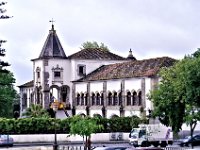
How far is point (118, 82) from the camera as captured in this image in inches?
3521

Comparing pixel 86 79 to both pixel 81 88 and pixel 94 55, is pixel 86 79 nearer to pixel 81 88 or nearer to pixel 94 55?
pixel 81 88

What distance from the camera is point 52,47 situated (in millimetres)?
100125

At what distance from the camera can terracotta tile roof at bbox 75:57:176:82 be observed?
8447cm

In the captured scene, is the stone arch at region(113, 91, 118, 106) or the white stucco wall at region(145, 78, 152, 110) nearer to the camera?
the white stucco wall at region(145, 78, 152, 110)

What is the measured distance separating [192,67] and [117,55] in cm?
→ 4948

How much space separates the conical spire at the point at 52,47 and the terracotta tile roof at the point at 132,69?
5366 mm

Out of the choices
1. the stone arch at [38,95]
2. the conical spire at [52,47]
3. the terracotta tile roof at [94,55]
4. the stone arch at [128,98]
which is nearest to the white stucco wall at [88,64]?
the terracotta tile roof at [94,55]

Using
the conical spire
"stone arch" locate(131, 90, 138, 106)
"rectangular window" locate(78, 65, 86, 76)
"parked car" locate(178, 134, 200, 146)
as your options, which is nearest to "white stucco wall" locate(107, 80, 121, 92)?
"stone arch" locate(131, 90, 138, 106)

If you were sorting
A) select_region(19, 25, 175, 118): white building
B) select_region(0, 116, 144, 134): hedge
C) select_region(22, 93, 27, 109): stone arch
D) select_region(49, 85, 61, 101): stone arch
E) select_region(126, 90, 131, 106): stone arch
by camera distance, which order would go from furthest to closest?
select_region(22, 93, 27, 109): stone arch → select_region(49, 85, 61, 101): stone arch → select_region(19, 25, 175, 118): white building → select_region(126, 90, 131, 106): stone arch → select_region(0, 116, 144, 134): hedge

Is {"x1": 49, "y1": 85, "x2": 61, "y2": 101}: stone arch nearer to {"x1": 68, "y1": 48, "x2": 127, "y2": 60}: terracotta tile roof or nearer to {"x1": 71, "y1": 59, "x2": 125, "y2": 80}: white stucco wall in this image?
{"x1": 71, "y1": 59, "x2": 125, "y2": 80}: white stucco wall

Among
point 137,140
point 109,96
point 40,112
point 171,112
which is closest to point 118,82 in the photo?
point 109,96

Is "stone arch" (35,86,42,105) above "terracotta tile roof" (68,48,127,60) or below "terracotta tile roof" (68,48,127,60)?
below

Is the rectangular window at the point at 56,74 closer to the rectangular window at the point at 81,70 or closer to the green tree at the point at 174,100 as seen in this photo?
the rectangular window at the point at 81,70

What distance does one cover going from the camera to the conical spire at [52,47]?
99300 mm
